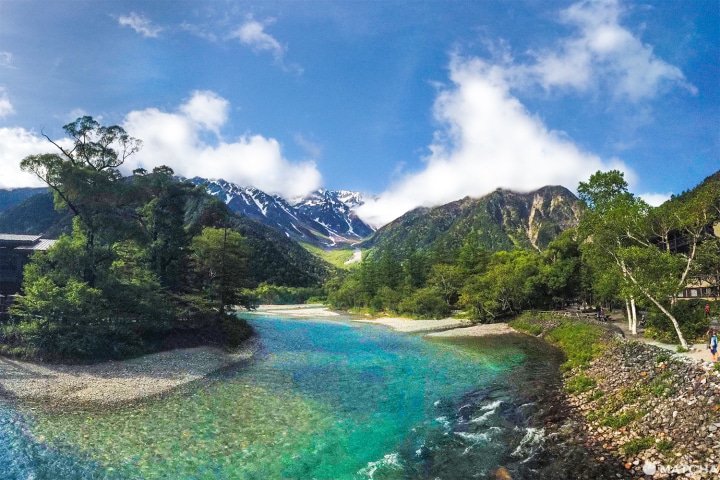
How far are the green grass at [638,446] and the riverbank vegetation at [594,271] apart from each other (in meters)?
18.1

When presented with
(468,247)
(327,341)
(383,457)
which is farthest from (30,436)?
(468,247)

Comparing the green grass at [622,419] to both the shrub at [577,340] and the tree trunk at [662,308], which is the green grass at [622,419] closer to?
the shrub at [577,340]

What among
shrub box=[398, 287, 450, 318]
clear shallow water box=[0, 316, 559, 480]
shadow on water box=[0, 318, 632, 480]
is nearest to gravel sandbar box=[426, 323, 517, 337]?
shrub box=[398, 287, 450, 318]

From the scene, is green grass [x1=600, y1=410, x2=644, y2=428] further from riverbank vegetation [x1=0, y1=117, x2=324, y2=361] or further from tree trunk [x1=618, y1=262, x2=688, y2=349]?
riverbank vegetation [x1=0, y1=117, x2=324, y2=361]

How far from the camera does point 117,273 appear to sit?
42938mm

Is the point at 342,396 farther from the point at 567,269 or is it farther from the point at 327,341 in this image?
the point at 567,269

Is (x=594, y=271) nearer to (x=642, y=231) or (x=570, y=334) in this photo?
(x=570, y=334)

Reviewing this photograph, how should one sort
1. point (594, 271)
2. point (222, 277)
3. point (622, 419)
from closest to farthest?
point (622, 419)
point (222, 277)
point (594, 271)

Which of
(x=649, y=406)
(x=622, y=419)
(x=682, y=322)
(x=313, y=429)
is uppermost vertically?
(x=682, y=322)

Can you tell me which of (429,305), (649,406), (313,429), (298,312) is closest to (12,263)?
(313,429)

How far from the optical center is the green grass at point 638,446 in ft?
56.2

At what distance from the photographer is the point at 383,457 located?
19062mm

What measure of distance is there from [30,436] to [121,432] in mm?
4122

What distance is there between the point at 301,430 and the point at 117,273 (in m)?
31.2
